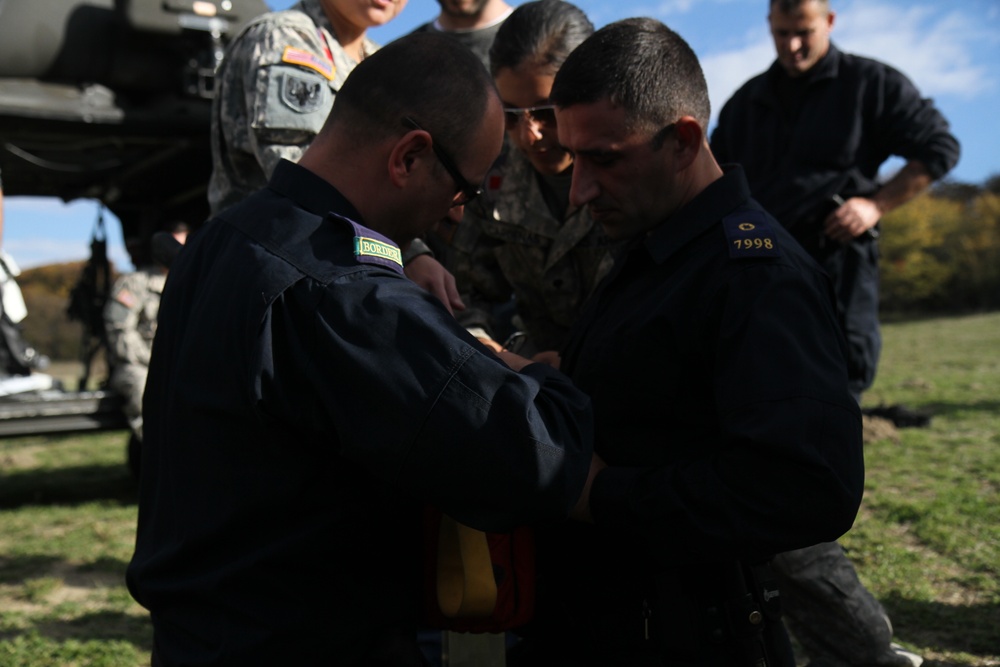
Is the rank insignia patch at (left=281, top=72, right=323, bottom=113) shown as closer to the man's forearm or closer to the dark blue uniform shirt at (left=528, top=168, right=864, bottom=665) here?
the dark blue uniform shirt at (left=528, top=168, right=864, bottom=665)

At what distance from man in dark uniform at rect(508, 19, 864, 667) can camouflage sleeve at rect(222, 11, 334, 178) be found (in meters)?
0.97

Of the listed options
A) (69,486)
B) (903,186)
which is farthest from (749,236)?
(69,486)

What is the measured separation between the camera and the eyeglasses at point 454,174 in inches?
68.9

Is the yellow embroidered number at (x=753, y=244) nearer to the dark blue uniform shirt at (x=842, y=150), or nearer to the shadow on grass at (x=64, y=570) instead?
the dark blue uniform shirt at (x=842, y=150)

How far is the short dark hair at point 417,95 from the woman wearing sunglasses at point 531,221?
2.63 ft

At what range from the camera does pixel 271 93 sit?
8.89 feet

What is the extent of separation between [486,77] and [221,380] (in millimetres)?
764

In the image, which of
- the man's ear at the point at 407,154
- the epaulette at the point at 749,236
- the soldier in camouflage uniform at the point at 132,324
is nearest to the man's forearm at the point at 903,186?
the epaulette at the point at 749,236

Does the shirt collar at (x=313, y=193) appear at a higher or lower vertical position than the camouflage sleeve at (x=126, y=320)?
higher

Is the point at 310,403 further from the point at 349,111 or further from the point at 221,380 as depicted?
the point at 349,111

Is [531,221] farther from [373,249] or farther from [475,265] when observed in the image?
[373,249]

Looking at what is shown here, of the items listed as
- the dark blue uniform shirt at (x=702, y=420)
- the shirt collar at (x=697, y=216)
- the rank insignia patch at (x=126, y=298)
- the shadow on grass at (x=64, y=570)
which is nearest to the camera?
the dark blue uniform shirt at (x=702, y=420)

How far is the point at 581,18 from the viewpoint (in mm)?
2754

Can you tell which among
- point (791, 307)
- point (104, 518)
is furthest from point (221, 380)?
point (104, 518)
